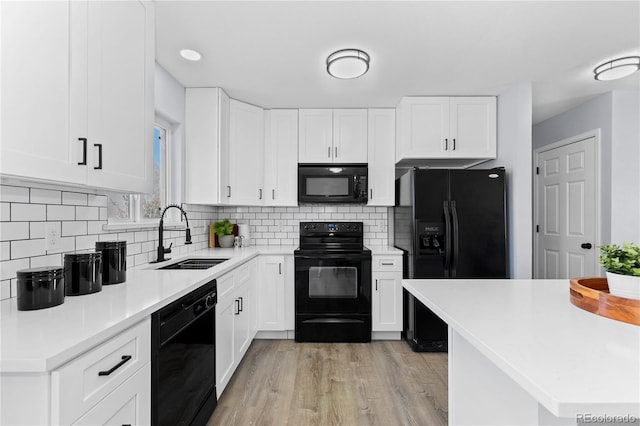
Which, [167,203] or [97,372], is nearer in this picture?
[97,372]

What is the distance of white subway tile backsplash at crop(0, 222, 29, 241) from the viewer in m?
1.24

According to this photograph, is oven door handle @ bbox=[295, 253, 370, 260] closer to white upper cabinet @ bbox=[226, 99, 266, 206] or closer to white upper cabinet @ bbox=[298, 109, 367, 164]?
white upper cabinet @ bbox=[226, 99, 266, 206]

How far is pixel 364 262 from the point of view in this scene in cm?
309

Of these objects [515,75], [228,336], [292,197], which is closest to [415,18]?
[515,75]

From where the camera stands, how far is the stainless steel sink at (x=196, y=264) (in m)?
2.33

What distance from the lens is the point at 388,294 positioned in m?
3.12

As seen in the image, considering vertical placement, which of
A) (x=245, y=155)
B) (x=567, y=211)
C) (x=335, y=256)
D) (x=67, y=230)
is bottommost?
(x=335, y=256)

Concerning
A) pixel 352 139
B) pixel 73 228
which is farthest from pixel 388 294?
pixel 73 228

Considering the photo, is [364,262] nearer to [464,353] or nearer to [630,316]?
[464,353]

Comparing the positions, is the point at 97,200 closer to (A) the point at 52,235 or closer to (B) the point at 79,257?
(A) the point at 52,235

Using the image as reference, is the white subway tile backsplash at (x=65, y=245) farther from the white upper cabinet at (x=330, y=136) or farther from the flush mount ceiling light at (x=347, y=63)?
the white upper cabinet at (x=330, y=136)

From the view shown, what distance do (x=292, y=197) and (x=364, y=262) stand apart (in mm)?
1030

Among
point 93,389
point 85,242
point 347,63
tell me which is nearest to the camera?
point 93,389

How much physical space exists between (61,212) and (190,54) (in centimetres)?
138
